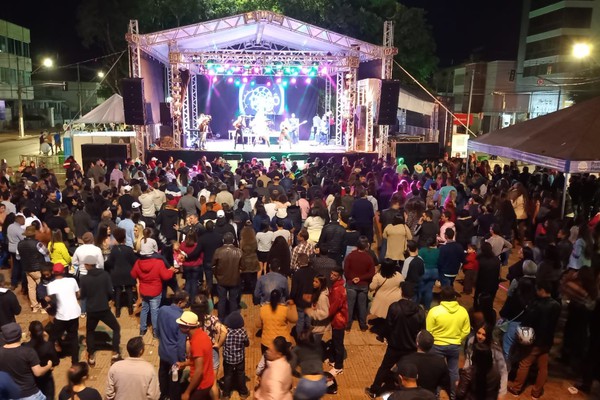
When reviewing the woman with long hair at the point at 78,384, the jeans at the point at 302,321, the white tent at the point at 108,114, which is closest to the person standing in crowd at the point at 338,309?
the jeans at the point at 302,321

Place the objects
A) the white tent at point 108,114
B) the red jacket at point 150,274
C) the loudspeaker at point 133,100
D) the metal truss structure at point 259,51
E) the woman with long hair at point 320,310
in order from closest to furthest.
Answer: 1. the woman with long hair at point 320,310
2. the red jacket at point 150,274
3. the loudspeaker at point 133,100
4. the metal truss structure at point 259,51
5. the white tent at point 108,114

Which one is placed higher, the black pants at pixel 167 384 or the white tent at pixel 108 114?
the white tent at pixel 108 114

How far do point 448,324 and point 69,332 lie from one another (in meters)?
4.02

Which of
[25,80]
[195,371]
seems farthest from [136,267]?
[25,80]

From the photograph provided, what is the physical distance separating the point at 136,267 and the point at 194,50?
16.7m

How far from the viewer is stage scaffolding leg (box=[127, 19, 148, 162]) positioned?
17.0 metres

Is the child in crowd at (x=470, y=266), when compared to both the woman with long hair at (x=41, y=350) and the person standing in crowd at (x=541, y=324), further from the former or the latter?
the woman with long hair at (x=41, y=350)

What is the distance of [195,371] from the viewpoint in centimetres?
428

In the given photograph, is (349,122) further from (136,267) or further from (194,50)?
(136,267)

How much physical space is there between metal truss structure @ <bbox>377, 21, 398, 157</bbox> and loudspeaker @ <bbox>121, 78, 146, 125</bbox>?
831cm

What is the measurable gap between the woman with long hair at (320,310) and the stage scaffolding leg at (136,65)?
1377 cm

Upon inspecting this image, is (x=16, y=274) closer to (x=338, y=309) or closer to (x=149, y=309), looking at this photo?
(x=149, y=309)

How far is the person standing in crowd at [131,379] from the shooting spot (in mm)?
3906

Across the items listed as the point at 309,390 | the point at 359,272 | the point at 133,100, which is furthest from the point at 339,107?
the point at 309,390
